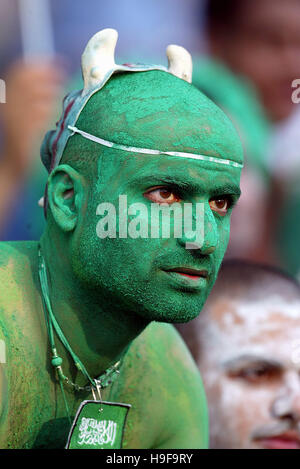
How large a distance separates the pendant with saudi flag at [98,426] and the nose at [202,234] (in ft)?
1.73

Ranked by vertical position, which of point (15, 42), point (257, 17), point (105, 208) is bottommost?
point (105, 208)

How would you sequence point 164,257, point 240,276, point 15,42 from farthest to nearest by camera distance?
point 15,42 → point 240,276 → point 164,257

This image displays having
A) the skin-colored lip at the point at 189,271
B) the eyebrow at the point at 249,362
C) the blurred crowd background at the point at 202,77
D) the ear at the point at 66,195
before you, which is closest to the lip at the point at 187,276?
the skin-colored lip at the point at 189,271

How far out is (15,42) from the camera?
4.11 meters

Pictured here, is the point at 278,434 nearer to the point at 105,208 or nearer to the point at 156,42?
the point at 105,208

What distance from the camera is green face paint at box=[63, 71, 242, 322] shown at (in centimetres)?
211

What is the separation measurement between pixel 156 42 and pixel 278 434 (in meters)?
2.19

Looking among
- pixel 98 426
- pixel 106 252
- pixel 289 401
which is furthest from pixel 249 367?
pixel 106 252

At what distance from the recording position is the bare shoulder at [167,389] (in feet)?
8.27

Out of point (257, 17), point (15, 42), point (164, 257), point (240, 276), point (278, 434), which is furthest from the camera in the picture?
point (257, 17)

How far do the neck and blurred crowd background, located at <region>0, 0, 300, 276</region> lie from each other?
108 cm

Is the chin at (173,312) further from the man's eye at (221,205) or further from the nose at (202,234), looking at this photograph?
the man's eye at (221,205)

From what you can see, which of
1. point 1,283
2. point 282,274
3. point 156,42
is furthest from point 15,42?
point 1,283

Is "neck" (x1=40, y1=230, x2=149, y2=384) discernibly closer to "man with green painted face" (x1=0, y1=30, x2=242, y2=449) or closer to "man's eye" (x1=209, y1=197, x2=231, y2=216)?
"man with green painted face" (x1=0, y1=30, x2=242, y2=449)
